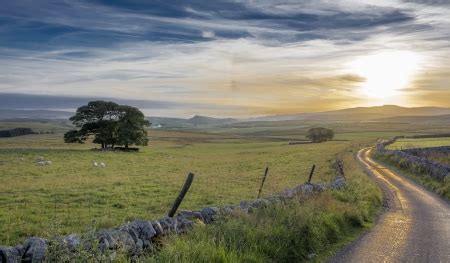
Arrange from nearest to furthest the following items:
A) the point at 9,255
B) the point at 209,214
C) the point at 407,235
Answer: the point at 9,255 < the point at 209,214 < the point at 407,235

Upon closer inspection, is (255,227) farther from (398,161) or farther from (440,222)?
(398,161)

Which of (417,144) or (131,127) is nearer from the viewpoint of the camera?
(131,127)

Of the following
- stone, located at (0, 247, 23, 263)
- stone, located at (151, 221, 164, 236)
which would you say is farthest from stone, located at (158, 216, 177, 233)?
stone, located at (0, 247, 23, 263)

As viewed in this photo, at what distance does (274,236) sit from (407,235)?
21.0 feet

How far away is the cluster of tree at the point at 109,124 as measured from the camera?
8069 cm

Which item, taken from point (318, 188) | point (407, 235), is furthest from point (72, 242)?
point (318, 188)

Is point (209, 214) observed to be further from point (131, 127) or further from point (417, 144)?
point (417, 144)

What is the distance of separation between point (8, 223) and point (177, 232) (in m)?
9.16

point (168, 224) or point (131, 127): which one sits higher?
point (131, 127)

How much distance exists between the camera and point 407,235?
15117 millimetres

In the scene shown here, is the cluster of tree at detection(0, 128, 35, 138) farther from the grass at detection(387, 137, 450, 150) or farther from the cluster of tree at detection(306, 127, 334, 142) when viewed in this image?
the grass at detection(387, 137, 450, 150)

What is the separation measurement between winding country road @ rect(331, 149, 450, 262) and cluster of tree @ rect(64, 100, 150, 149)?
6309cm

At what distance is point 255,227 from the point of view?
12.2 metres

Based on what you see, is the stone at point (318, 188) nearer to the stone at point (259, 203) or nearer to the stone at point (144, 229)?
the stone at point (259, 203)
